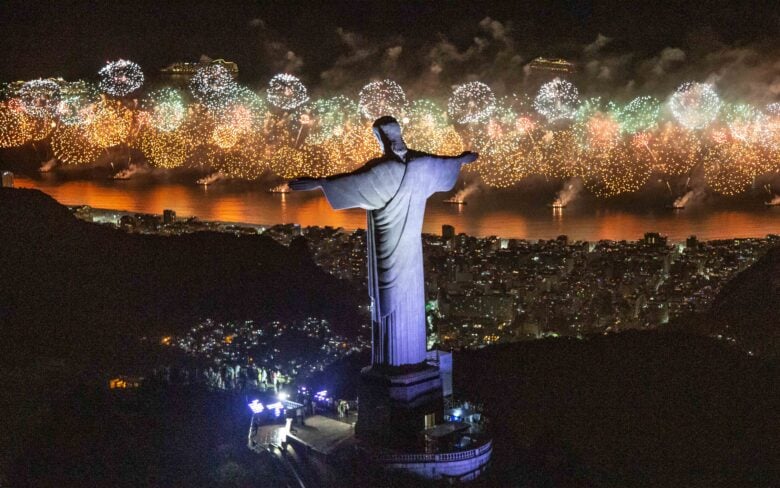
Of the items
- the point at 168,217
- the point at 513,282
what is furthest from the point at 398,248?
the point at 168,217

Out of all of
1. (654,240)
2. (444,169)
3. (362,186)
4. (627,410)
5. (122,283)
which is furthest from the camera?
(654,240)

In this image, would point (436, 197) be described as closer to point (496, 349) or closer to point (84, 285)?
point (84, 285)

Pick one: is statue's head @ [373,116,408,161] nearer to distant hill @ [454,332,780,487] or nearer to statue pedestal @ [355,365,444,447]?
statue pedestal @ [355,365,444,447]

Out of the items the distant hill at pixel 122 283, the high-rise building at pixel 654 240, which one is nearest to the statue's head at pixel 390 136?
the distant hill at pixel 122 283

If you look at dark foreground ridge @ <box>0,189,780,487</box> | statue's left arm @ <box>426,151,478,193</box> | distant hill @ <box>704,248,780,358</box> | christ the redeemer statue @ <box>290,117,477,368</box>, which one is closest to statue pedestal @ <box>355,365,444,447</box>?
christ the redeemer statue @ <box>290,117,477,368</box>

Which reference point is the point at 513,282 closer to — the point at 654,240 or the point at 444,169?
the point at 654,240

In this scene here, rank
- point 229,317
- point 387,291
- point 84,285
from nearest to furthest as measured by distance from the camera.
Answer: point 387,291 → point 229,317 → point 84,285

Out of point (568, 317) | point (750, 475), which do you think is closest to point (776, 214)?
point (568, 317)
